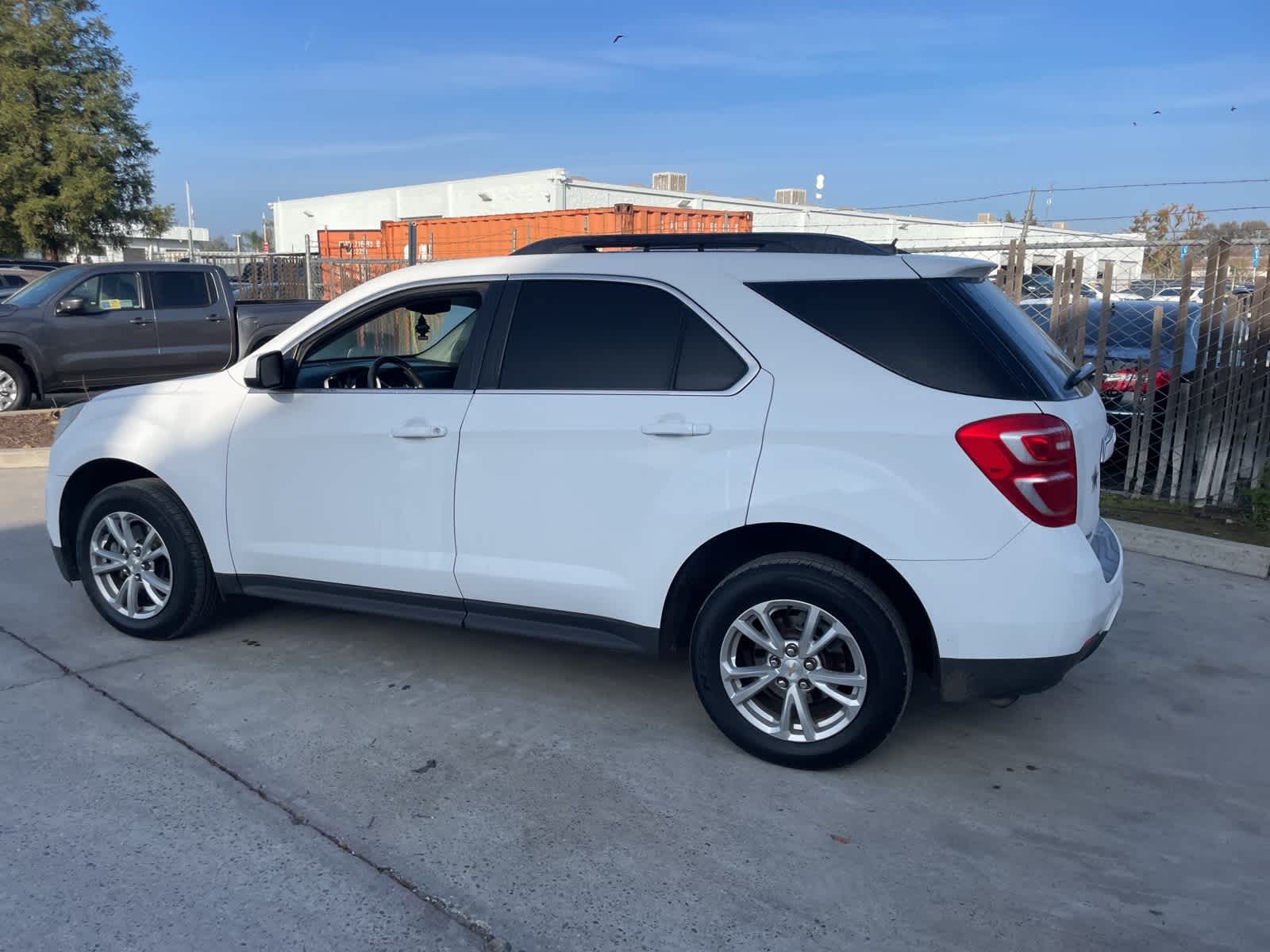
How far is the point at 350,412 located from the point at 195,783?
1601 mm

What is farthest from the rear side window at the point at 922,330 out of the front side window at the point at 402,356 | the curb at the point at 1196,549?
the curb at the point at 1196,549

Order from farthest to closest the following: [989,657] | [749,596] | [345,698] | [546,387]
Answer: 1. [345,698]
2. [546,387]
3. [749,596]
4. [989,657]

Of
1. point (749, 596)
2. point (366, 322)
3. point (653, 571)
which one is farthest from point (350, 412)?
point (749, 596)

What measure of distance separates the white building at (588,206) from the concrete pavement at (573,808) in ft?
63.3

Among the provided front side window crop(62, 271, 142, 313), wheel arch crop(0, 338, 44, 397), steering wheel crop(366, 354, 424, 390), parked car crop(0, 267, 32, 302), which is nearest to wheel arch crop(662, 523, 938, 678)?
steering wheel crop(366, 354, 424, 390)

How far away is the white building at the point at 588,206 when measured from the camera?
28766mm

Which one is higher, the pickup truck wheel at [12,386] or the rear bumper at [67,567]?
the pickup truck wheel at [12,386]

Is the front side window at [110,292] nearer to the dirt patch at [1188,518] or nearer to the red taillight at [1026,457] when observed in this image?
the dirt patch at [1188,518]

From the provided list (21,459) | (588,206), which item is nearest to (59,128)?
(588,206)

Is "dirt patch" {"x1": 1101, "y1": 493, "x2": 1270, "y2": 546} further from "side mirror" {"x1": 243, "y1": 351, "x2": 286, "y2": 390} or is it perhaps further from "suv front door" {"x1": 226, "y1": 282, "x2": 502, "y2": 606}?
"side mirror" {"x1": 243, "y1": 351, "x2": 286, "y2": 390}

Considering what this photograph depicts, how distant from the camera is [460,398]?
13.7 ft

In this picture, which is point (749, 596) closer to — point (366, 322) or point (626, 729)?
point (626, 729)

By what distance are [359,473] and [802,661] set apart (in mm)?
2004

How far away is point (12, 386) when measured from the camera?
11562mm
